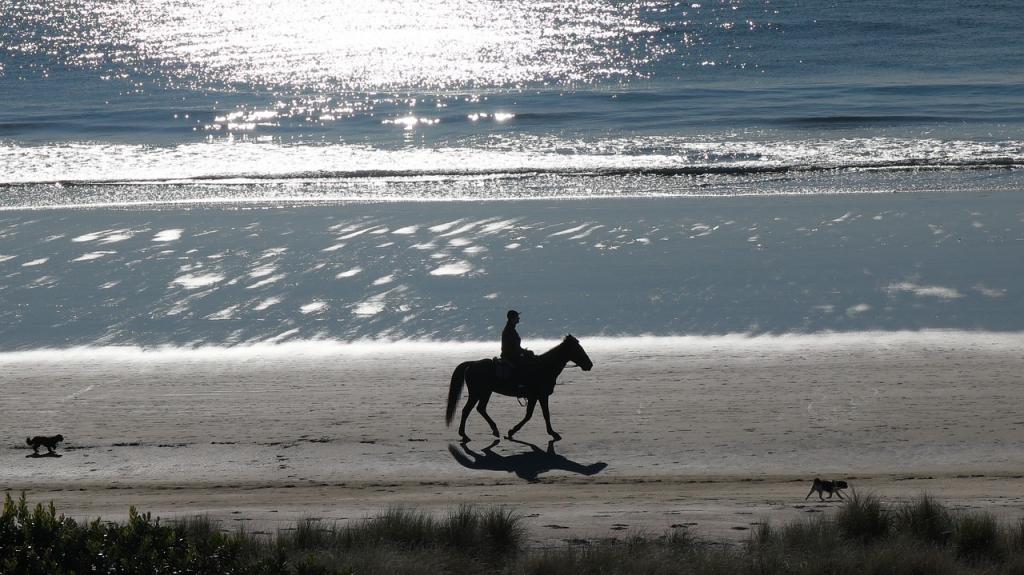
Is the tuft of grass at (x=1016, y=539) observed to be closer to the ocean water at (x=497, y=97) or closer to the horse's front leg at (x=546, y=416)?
the horse's front leg at (x=546, y=416)

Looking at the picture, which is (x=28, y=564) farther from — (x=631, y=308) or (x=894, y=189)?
(x=894, y=189)

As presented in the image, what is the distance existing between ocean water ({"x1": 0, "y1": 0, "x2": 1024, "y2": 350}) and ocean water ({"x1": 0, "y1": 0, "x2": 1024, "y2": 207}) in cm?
29

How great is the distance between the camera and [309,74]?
66500 mm

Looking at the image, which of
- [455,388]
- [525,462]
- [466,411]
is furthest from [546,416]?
[455,388]

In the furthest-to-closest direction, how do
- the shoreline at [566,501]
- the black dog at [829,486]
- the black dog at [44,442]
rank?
1. the black dog at [44,442]
2. the black dog at [829,486]
3. the shoreline at [566,501]

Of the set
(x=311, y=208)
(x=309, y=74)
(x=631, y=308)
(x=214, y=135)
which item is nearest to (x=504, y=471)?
(x=631, y=308)

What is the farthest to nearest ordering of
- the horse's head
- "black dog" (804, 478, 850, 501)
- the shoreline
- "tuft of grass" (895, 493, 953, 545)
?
the horse's head
"black dog" (804, 478, 850, 501)
the shoreline
"tuft of grass" (895, 493, 953, 545)

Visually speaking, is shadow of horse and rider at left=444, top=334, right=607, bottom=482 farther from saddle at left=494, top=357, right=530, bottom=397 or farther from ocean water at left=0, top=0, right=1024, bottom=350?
ocean water at left=0, top=0, right=1024, bottom=350

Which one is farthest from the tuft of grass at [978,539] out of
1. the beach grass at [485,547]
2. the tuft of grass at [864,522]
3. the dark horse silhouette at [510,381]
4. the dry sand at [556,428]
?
the dark horse silhouette at [510,381]

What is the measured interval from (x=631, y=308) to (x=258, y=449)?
729 centimetres

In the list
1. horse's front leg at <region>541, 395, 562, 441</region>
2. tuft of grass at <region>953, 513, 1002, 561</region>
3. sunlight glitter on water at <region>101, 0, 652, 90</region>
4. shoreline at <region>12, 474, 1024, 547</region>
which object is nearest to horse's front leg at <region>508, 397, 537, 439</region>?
horse's front leg at <region>541, 395, 562, 441</region>

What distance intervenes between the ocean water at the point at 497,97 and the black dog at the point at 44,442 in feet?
60.3

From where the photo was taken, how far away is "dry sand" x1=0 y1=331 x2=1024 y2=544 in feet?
34.3

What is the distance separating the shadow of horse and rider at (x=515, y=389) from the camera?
11852 mm
